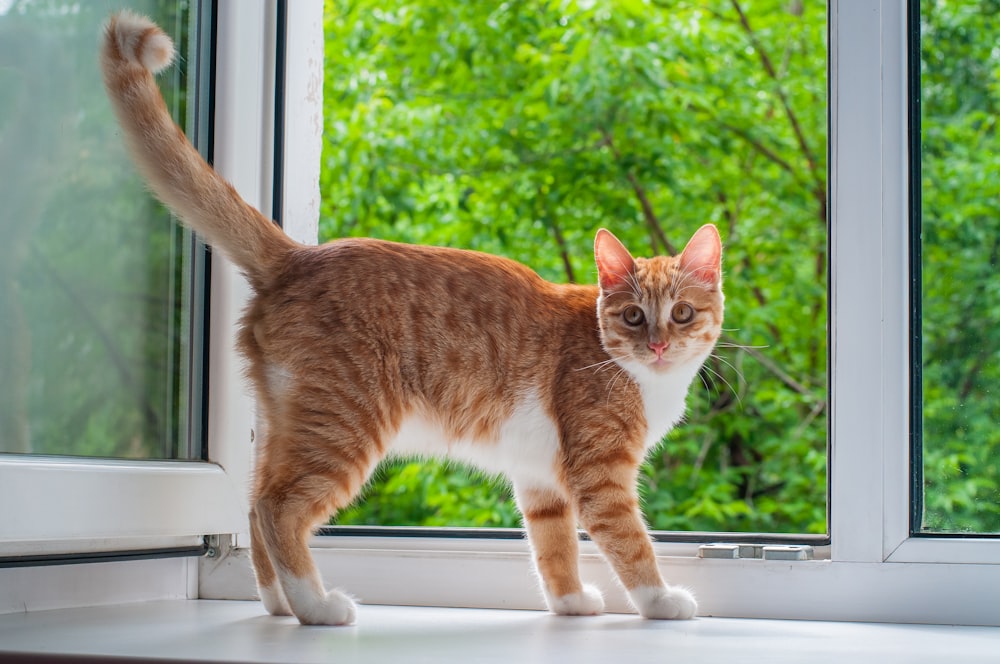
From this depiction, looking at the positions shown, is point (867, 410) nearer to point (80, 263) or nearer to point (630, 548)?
point (630, 548)

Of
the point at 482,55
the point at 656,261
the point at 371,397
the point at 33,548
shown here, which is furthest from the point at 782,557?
the point at 482,55

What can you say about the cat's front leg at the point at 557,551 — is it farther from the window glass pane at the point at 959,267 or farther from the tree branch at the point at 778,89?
the tree branch at the point at 778,89

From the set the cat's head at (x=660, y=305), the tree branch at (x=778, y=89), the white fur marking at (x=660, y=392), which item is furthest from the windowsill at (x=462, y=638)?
the tree branch at (x=778, y=89)

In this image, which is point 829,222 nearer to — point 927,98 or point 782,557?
point 927,98

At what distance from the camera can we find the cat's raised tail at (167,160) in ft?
4.14

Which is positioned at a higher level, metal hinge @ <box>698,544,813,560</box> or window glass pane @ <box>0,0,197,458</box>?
window glass pane @ <box>0,0,197,458</box>

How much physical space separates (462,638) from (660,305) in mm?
572

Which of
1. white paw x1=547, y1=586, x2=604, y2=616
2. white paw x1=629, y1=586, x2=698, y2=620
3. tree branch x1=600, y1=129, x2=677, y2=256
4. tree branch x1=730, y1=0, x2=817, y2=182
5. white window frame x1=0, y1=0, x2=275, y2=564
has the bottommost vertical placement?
white paw x1=547, y1=586, x2=604, y2=616

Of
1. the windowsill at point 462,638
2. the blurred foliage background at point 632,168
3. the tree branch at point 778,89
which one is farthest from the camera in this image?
the tree branch at point 778,89

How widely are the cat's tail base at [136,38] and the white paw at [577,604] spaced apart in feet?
3.10

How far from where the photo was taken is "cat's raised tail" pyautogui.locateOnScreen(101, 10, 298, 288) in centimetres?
126

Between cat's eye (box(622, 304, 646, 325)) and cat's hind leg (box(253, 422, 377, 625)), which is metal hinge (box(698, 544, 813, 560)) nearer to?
cat's eye (box(622, 304, 646, 325))

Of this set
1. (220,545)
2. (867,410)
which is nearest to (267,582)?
(220,545)

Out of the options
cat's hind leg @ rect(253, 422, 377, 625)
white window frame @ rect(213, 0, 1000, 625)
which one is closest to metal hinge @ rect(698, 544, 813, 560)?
white window frame @ rect(213, 0, 1000, 625)
